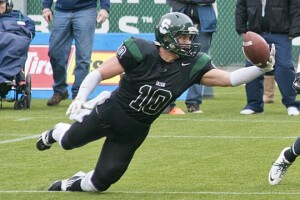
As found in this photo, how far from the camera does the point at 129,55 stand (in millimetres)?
7863

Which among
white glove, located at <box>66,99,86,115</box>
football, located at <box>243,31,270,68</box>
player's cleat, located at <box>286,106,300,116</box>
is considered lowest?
player's cleat, located at <box>286,106,300,116</box>

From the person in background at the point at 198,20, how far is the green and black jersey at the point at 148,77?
20.2 feet

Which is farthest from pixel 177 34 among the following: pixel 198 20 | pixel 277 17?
pixel 198 20

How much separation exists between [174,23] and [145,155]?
101 inches

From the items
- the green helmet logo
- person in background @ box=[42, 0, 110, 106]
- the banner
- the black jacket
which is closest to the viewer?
the green helmet logo

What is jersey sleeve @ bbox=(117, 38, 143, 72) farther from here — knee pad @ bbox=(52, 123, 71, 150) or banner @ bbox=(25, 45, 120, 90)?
banner @ bbox=(25, 45, 120, 90)

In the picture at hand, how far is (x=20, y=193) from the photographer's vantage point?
795cm

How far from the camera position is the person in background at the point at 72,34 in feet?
49.0

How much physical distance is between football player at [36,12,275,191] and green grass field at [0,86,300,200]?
235 mm

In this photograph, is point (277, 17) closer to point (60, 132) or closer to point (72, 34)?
point (72, 34)

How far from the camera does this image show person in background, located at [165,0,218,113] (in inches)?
563

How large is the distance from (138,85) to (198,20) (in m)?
6.52

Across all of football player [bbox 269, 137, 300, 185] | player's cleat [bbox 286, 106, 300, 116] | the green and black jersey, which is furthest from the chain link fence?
the green and black jersey

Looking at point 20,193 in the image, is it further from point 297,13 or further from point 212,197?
point 297,13
